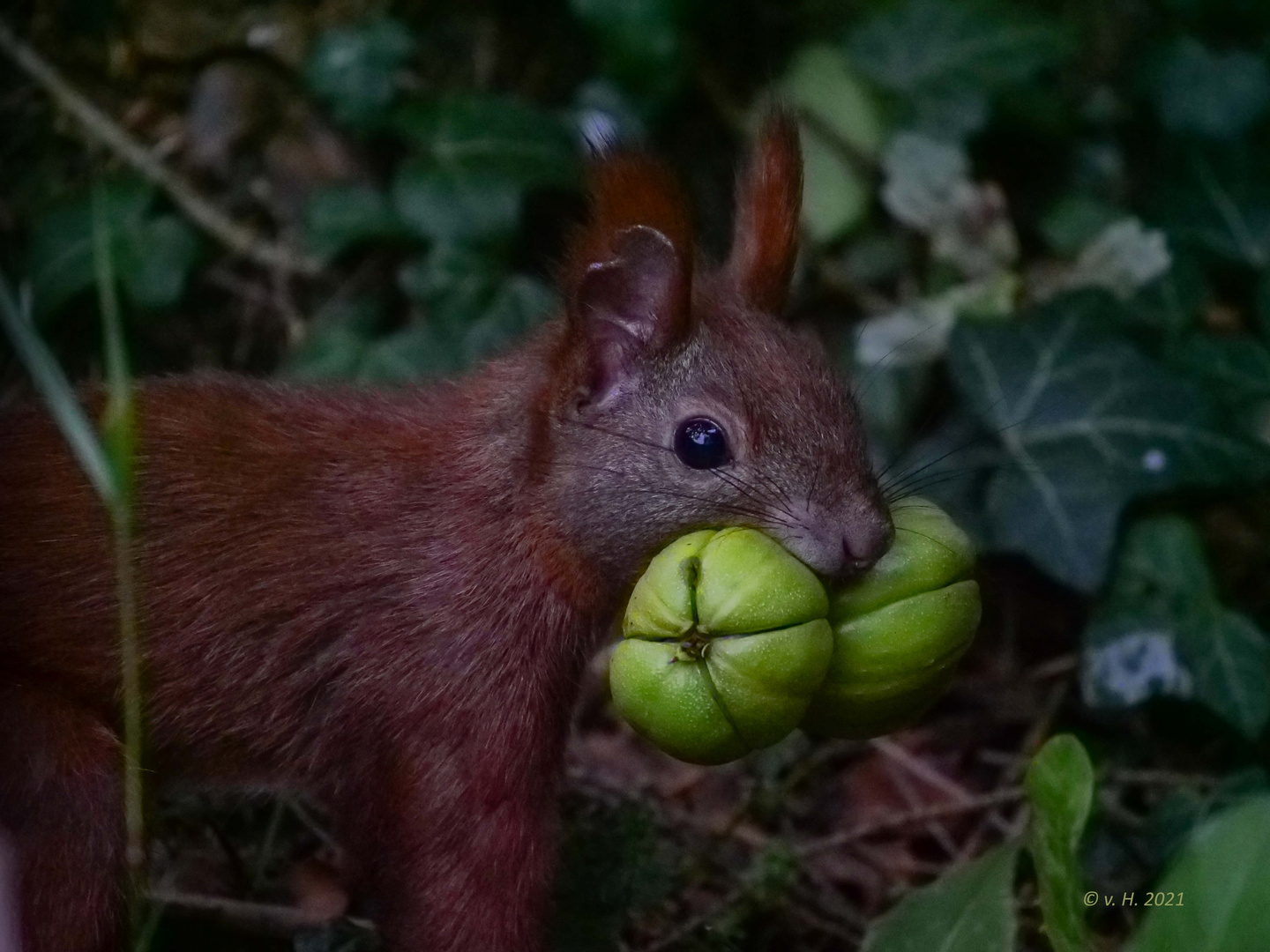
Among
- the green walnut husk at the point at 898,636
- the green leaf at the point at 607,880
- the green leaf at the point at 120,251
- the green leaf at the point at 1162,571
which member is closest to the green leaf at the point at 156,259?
the green leaf at the point at 120,251

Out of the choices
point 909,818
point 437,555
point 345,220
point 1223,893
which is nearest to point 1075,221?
point 909,818

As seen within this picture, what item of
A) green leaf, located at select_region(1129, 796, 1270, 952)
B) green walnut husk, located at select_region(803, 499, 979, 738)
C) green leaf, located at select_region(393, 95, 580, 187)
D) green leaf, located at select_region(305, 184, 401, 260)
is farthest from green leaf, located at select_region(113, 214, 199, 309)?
green leaf, located at select_region(1129, 796, 1270, 952)

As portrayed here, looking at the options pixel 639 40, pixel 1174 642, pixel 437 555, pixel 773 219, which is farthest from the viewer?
pixel 639 40

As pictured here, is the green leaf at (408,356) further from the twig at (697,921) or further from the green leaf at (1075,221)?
the green leaf at (1075,221)

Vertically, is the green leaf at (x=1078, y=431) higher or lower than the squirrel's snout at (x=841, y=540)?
higher

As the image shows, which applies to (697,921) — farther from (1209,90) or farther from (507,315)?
(1209,90)

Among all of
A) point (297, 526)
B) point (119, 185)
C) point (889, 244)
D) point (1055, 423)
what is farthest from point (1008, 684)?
point (119, 185)

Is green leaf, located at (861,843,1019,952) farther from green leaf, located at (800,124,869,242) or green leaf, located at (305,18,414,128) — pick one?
green leaf, located at (305,18,414,128)
